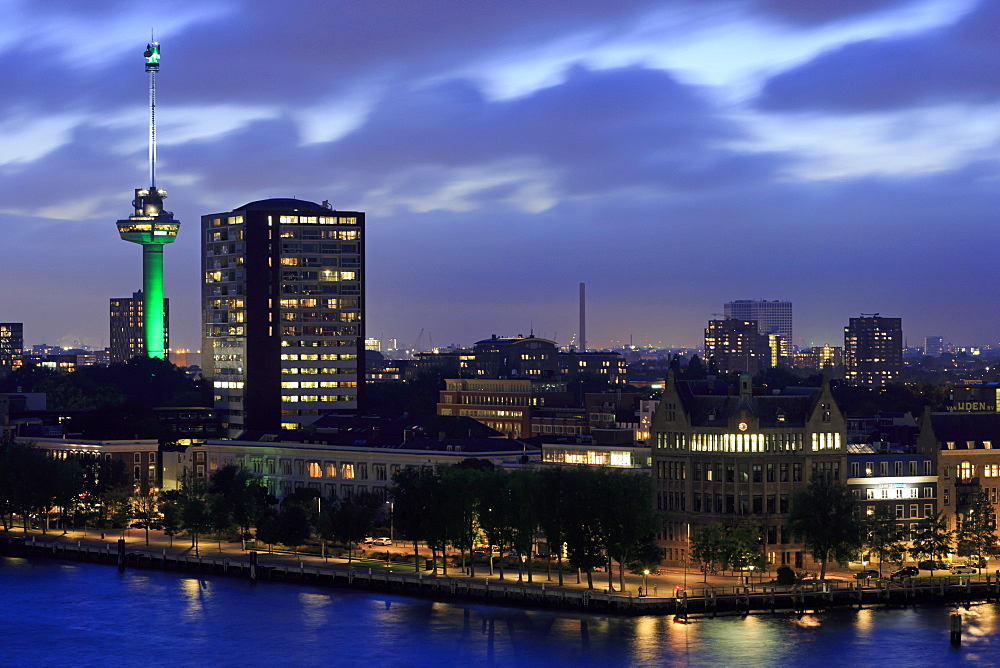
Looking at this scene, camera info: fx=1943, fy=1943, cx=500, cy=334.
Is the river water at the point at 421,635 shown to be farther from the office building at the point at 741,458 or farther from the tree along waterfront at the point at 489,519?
the office building at the point at 741,458

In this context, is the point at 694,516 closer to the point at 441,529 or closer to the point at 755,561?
the point at 755,561

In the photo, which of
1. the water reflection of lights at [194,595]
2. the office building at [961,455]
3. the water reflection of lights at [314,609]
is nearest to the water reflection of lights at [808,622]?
the office building at [961,455]

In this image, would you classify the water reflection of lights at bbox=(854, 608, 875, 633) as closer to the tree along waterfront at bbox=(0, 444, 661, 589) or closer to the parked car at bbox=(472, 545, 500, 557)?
the tree along waterfront at bbox=(0, 444, 661, 589)

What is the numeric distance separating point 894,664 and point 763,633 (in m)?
12.4

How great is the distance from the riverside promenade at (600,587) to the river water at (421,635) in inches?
81.9

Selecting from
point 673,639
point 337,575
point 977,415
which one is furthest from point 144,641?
point 977,415

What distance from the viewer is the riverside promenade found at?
465 feet

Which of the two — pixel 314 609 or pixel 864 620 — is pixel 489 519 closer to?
pixel 314 609

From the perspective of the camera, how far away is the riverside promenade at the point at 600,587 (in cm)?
14188

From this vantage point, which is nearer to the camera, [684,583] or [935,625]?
[935,625]

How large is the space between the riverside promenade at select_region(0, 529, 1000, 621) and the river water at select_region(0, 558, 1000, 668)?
6.83 feet

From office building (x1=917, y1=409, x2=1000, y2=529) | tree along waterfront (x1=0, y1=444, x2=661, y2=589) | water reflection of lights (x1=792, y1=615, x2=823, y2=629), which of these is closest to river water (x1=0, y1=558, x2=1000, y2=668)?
water reflection of lights (x1=792, y1=615, x2=823, y2=629)

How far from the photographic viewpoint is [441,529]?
15838cm

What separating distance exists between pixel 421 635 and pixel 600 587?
18.6 m
